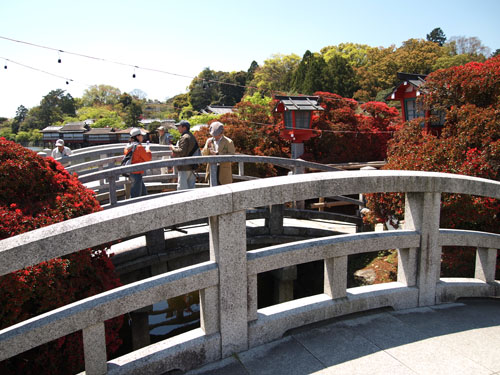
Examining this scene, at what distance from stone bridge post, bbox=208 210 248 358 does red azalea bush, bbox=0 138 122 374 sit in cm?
134

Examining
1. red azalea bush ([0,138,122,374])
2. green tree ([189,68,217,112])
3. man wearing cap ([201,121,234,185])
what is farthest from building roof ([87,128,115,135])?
red azalea bush ([0,138,122,374])

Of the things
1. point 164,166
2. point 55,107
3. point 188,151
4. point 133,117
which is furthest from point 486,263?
point 55,107

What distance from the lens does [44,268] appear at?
302cm

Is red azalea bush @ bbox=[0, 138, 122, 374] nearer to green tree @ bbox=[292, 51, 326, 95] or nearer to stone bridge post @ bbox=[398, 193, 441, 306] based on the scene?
stone bridge post @ bbox=[398, 193, 441, 306]

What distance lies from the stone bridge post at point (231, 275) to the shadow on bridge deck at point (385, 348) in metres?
0.14

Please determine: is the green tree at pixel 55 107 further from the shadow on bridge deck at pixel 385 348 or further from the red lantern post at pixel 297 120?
the shadow on bridge deck at pixel 385 348

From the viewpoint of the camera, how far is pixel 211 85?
76.2m

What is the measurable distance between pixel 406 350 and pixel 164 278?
1701mm

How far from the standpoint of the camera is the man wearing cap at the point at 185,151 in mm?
7000

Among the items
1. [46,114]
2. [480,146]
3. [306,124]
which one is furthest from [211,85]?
[480,146]

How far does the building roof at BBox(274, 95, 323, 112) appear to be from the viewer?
1562 cm

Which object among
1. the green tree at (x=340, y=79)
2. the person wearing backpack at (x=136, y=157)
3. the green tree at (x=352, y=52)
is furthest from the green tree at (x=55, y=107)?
the person wearing backpack at (x=136, y=157)

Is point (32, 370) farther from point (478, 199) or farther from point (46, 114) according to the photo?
point (46, 114)

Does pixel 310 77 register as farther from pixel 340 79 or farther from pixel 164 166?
pixel 164 166
